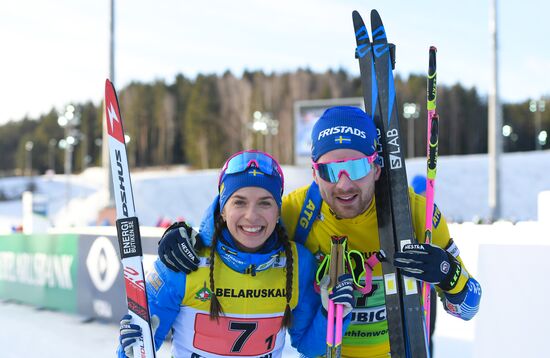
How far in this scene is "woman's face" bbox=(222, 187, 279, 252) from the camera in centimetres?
202

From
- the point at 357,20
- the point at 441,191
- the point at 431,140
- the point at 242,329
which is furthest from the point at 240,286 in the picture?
the point at 441,191

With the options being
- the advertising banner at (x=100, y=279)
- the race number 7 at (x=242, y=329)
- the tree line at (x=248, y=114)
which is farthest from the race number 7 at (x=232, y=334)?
the tree line at (x=248, y=114)

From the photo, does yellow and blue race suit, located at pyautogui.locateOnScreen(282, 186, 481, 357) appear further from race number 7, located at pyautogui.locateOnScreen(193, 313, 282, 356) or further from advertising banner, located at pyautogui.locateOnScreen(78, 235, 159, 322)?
advertising banner, located at pyautogui.locateOnScreen(78, 235, 159, 322)

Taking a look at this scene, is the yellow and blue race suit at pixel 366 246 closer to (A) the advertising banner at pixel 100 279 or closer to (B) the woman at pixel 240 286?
(B) the woman at pixel 240 286

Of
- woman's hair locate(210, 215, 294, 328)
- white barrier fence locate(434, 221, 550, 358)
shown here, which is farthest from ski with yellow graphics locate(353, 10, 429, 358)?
white barrier fence locate(434, 221, 550, 358)

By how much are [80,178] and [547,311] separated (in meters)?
43.4

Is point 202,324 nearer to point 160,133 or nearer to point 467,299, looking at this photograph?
point 467,299

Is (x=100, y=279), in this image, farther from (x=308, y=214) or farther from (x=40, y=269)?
(x=308, y=214)

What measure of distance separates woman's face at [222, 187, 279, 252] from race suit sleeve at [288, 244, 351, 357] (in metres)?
0.21

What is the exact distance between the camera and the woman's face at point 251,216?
6.64 feet

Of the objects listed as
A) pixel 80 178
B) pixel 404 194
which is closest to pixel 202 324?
pixel 404 194

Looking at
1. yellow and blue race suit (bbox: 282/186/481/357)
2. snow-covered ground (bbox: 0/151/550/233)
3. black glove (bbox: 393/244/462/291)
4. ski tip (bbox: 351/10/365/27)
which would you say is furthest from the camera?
snow-covered ground (bbox: 0/151/550/233)

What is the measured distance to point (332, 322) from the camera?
6.60 feet

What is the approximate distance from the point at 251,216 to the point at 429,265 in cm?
69
